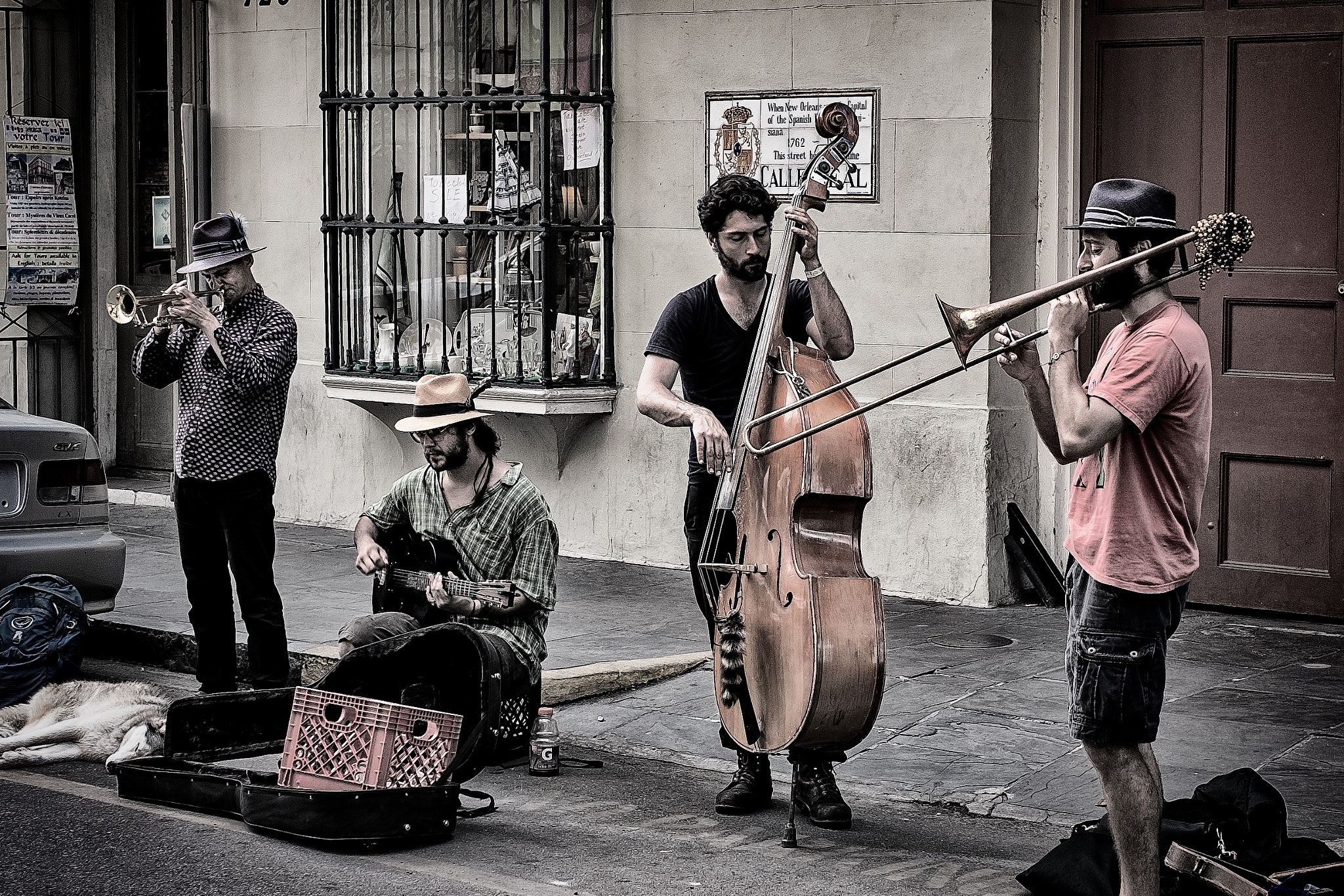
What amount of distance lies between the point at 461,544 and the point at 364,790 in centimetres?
101

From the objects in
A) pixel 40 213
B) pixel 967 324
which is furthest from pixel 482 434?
pixel 40 213

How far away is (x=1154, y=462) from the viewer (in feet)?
14.1

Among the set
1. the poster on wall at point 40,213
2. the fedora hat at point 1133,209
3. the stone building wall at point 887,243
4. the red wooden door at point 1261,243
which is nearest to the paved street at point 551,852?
the fedora hat at point 1133,209

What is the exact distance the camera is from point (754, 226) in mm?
5539

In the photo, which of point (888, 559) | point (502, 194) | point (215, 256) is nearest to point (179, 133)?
point (502, 194)

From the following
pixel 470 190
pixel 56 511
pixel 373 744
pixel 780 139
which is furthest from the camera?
pixel 470 190

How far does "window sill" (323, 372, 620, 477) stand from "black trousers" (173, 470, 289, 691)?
246 cm

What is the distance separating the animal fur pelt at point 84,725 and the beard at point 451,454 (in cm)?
141

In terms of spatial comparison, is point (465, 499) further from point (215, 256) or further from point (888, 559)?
point (888, 559)

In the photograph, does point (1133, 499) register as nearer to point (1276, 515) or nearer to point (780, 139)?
point (1276, 515)

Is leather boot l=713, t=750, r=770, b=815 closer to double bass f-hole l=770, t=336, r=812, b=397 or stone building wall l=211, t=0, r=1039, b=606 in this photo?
double bass f-hole l=770, t=336, r=812, b=397

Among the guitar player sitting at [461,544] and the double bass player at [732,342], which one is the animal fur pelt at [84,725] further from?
the double bass player at [732,342]

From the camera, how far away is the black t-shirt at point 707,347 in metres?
5.67

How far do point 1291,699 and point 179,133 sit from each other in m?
7.10
